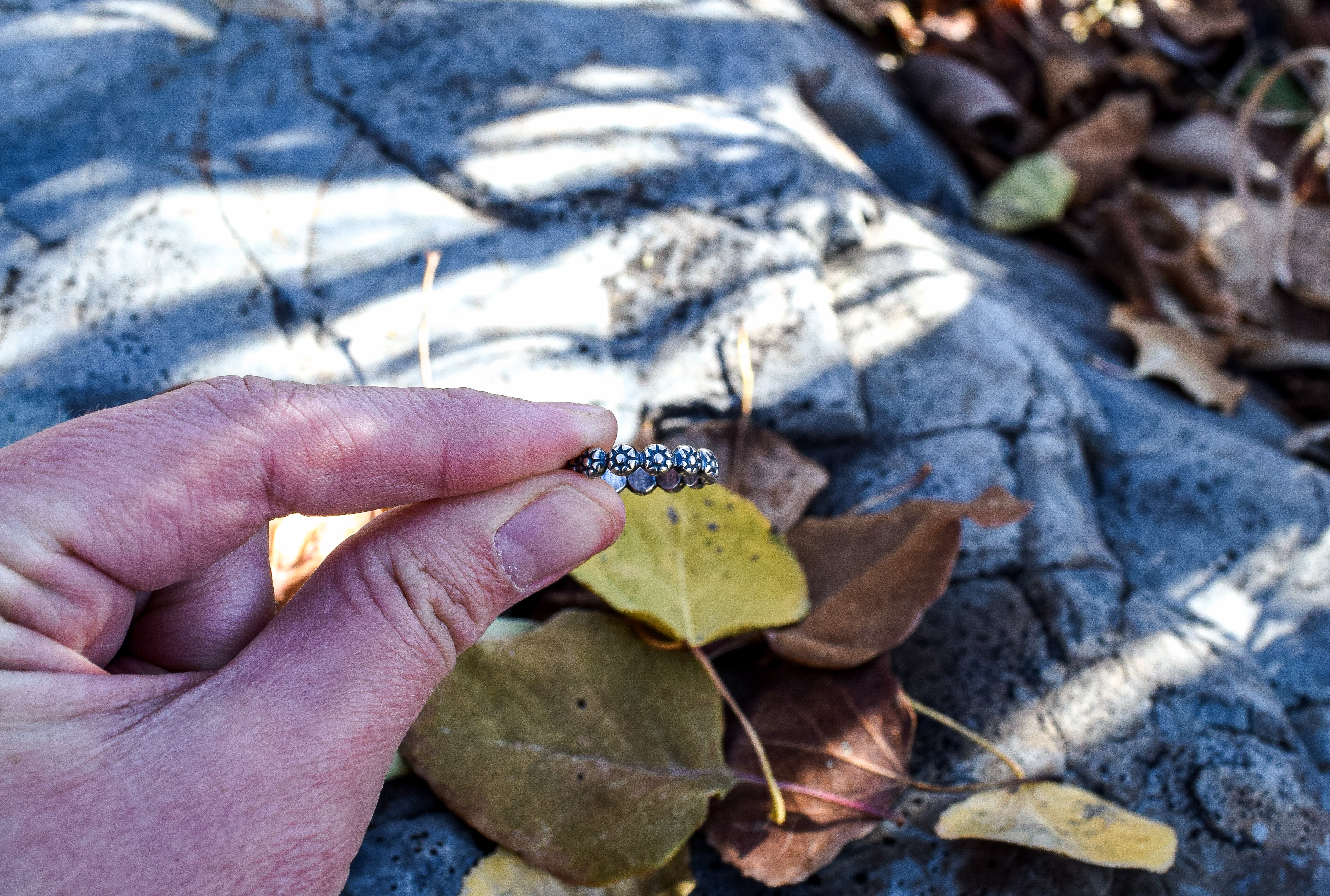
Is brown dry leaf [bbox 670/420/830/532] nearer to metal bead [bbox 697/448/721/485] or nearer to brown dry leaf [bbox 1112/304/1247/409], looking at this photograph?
metal bead [bbox 697/448/721/485]

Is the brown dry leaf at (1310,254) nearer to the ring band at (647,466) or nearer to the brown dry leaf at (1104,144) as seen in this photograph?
the brown dry leaf at (1104,144)

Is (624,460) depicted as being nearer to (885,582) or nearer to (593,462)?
(593,462)

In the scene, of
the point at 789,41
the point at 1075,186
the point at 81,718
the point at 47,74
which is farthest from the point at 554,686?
the point at 1075,186

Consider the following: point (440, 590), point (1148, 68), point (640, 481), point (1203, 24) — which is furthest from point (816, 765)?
point (1203, 24)

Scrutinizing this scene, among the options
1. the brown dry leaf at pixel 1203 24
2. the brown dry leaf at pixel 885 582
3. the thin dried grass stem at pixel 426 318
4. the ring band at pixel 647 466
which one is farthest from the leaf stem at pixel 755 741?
the brown dry leaf at pixel 1203 24

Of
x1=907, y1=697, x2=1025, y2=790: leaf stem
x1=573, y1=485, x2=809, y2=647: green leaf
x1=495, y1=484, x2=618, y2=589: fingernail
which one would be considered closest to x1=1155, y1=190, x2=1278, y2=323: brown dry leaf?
x1=907, y1=697, x2=1025, y2=790: leaf stem

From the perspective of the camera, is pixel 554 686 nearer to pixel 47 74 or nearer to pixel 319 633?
pixel 319 633
